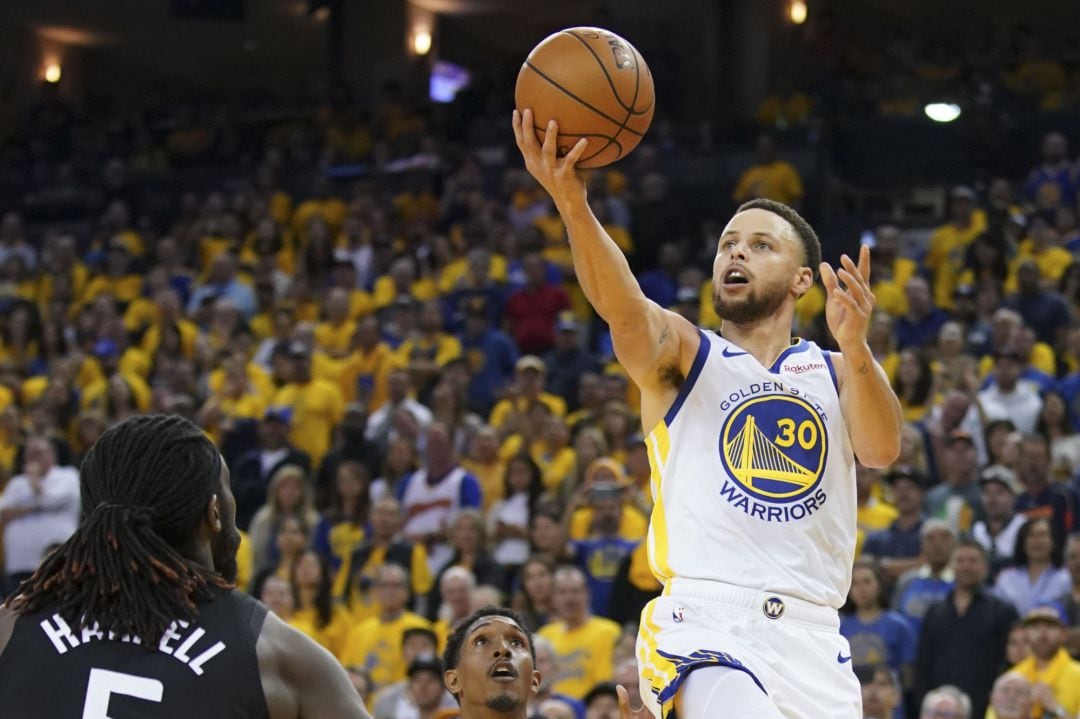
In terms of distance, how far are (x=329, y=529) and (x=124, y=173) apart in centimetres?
1106

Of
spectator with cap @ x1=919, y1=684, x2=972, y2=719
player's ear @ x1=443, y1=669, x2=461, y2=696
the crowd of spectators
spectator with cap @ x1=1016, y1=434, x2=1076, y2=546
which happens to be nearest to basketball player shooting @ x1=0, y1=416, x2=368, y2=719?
player's ear @ x1=443, y1=669, x2=461, y2=696

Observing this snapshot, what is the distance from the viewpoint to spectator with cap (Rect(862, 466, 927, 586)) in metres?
9.77

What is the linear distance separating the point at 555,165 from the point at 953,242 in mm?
9979

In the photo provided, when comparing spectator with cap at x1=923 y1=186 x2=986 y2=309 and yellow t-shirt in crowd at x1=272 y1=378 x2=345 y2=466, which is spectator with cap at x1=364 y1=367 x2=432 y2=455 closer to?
yellow t-shirt in crowd at x1=272 y1=378 x2=345 y2=466

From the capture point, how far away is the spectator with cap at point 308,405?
12.8 meters

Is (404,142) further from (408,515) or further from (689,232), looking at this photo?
(408,515)

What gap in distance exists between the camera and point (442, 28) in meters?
24.6

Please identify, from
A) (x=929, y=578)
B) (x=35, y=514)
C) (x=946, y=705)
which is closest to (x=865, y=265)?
(x=946, y=705)

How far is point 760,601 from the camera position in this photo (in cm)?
448

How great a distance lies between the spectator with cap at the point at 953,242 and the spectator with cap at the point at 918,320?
0.93 m

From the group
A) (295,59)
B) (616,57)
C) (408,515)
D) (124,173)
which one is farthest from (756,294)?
(295,59)

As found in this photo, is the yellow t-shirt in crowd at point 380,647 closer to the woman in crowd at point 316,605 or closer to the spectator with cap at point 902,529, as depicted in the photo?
the woman in crowd at point 316,605

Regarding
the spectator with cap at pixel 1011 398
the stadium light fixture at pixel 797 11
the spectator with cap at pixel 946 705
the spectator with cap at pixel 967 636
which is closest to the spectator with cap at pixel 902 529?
the spectator with cap at pixel 967 636

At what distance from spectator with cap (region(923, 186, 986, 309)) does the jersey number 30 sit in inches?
430
